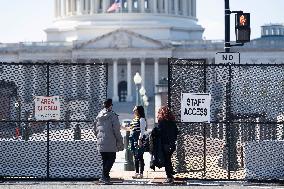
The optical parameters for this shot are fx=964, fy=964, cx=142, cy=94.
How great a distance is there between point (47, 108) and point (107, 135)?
1829 mm

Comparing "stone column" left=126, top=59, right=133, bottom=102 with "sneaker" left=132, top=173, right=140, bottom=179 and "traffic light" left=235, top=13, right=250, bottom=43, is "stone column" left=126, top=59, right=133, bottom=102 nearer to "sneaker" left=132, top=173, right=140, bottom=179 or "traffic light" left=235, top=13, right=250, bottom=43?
"traffic light" left=235, top=13, right=250, bottom=43

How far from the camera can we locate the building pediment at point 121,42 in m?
125

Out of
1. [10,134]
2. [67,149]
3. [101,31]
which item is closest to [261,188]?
[67,149]

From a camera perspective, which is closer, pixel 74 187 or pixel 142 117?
pixel 74 187

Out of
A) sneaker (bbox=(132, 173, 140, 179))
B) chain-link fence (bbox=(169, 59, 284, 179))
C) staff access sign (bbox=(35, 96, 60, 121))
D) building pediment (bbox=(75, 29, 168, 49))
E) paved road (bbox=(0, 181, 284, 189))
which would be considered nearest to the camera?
paved road (bbox=(0, 181, 284, 189))

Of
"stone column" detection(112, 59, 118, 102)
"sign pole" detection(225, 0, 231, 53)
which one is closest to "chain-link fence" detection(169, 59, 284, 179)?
"sign pole" detection(225, 0, 231, 53)

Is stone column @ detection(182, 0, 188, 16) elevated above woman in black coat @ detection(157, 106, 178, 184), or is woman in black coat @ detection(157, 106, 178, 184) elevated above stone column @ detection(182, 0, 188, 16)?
stone column @ detection(182, 0, 188, 16)

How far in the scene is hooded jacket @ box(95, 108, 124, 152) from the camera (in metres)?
21.1

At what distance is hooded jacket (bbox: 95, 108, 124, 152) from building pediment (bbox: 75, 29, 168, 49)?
339 ft

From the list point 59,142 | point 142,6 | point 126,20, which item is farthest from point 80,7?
point 59,142

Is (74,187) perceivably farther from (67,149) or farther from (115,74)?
(115,74)

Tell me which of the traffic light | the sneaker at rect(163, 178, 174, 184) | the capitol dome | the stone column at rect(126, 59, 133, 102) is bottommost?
the stone column at rect(126, 59, 133, 102)

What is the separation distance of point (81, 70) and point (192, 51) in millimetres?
102862

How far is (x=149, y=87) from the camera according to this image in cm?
12531
